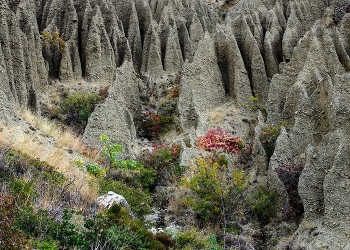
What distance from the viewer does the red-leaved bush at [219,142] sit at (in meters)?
22.5

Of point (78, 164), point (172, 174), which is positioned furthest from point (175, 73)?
point (78, 164)

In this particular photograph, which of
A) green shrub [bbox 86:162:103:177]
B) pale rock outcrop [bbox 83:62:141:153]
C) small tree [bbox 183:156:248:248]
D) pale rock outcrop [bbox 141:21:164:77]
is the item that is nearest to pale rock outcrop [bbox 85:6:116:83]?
pale rock outcrop [bbox 141:21:164:77]

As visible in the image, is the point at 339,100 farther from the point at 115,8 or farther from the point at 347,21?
the point at 115,8

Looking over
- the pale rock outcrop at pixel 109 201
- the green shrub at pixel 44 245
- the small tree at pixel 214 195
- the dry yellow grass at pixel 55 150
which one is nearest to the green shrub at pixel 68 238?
the green shrub at pixel 44 245

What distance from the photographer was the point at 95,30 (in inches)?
1312

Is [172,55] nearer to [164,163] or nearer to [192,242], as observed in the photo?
[164,163]

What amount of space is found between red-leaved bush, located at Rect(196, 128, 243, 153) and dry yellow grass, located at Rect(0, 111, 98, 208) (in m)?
6.52

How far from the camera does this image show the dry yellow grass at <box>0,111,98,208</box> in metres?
11.7

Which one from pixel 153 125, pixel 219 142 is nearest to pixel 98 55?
pixel 153 125

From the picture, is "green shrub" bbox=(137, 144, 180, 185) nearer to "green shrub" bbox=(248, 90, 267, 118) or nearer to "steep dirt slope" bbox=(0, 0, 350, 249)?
"steep dirt slope" bbox=(0, 0, 350, 249)

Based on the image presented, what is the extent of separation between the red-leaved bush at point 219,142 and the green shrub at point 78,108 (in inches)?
289

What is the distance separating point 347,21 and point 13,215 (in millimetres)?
25079

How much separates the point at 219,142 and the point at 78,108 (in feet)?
31.7

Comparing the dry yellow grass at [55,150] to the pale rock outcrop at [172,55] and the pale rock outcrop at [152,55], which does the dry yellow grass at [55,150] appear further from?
the pale rock outcrop at [172,55]
